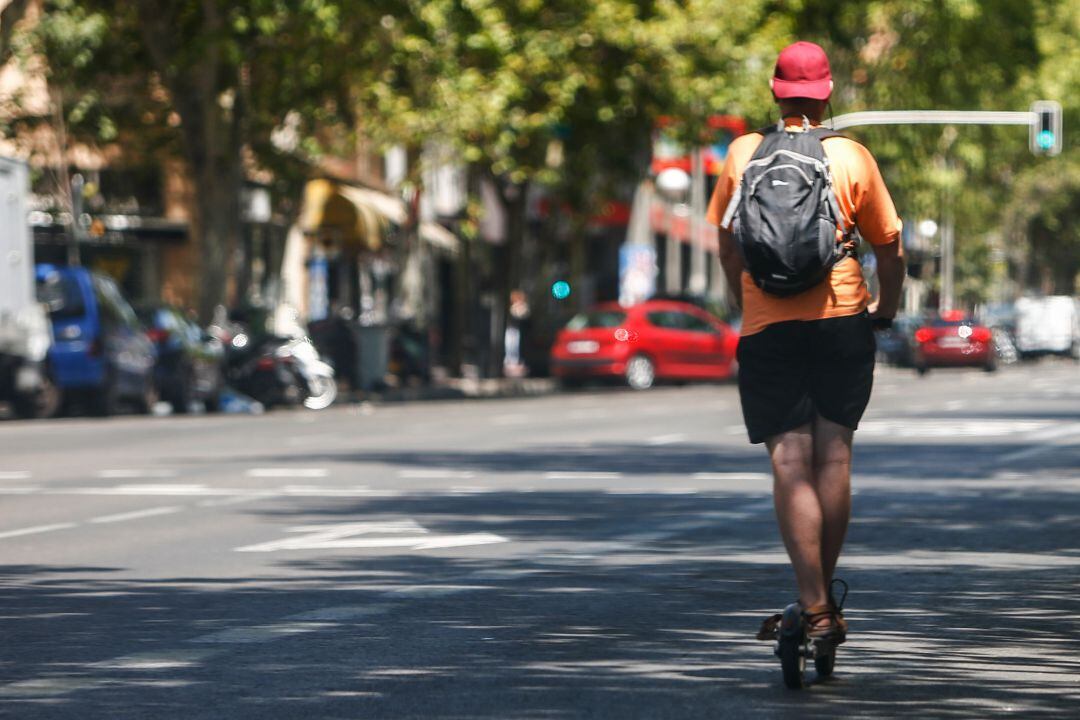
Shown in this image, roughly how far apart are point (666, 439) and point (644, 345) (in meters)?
20.4

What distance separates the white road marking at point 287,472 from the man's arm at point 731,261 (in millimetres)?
9835

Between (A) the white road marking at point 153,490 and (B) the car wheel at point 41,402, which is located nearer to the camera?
(A) the white road marking at point 153,490

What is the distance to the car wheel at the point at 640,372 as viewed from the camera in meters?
42.6

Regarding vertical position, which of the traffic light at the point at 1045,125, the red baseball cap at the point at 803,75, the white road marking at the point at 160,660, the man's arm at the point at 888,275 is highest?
the traffic light at the point at 1045,125

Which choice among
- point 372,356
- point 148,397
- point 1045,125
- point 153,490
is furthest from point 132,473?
point 1045,125

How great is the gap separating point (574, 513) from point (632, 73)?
26.9m

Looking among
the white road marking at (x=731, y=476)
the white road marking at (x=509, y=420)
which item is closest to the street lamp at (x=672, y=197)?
the white road marking at (x=509, y=420)

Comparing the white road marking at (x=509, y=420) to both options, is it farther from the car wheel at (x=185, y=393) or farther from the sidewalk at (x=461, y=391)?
Answer: the sidewalk at (x=461, y=391)

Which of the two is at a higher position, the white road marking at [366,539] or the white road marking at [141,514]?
the white road marking at [141,514]

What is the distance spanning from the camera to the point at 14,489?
16047 mm

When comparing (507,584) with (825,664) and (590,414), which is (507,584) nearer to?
(825,664)

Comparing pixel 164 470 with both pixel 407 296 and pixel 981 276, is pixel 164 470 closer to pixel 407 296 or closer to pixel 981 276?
pixel 407 296

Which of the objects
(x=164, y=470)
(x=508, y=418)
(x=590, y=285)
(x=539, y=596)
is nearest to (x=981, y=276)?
(x=590, y=285)

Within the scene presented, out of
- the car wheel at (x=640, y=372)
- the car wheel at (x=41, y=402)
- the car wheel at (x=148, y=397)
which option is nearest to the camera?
the car wheel at (x=41, y=402)
